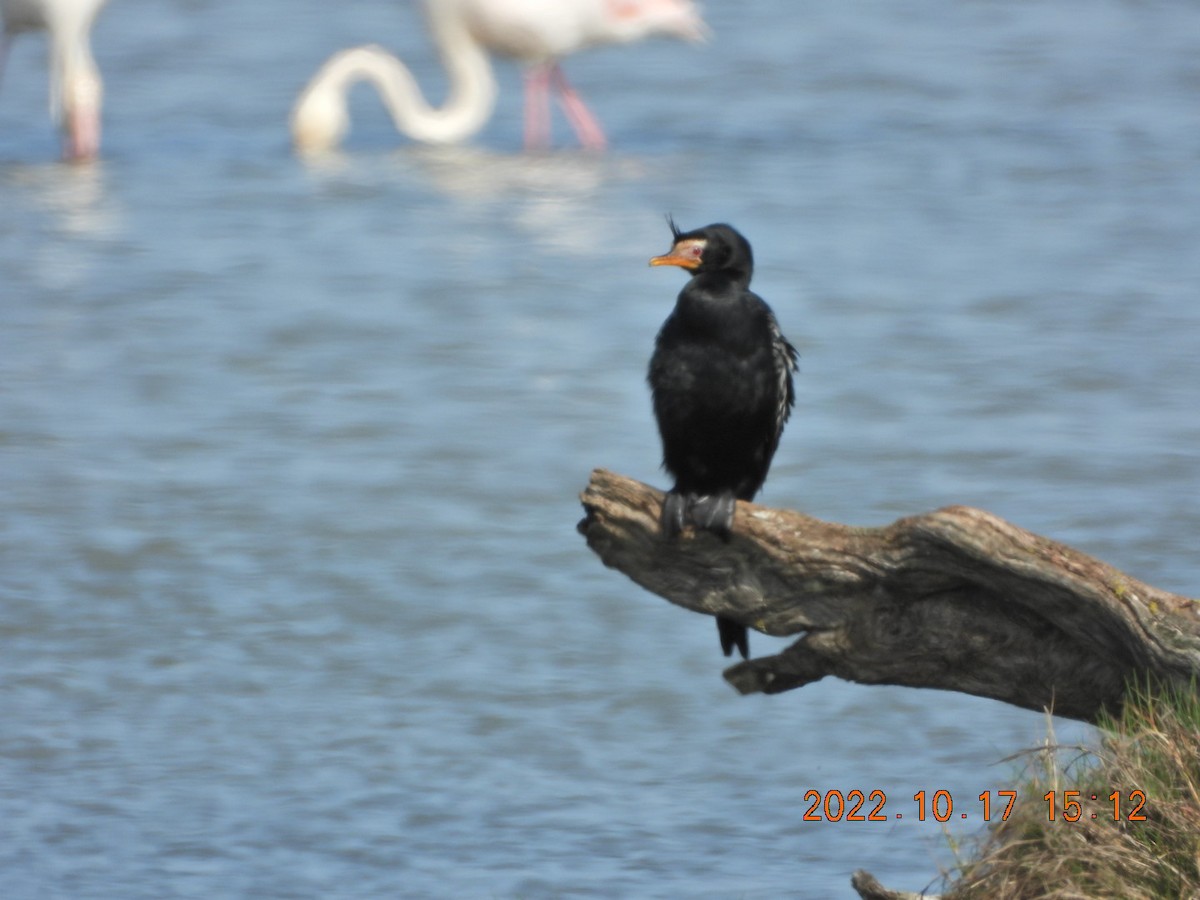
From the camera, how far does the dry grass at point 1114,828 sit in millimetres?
3834

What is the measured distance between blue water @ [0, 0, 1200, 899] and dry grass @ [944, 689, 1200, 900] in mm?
922

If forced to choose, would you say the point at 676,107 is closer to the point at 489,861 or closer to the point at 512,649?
→ the point at 512,649

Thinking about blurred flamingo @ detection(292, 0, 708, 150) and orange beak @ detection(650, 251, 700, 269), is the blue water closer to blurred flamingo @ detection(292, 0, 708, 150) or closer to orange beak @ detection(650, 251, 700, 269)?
blurred flamingo @ detection(292, 0, 708, 150)

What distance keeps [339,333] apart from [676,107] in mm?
5776

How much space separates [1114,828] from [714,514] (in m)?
0.95

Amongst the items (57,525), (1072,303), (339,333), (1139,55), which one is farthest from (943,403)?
(1139,55)

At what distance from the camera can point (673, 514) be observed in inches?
170

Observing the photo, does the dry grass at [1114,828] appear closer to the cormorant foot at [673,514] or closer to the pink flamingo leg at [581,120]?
the cormorant foot at [673,514]

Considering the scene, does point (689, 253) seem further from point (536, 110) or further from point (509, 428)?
point (536, 110)

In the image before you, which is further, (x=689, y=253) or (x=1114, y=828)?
(x=689, y=253)

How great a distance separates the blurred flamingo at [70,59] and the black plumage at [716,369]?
390 inches

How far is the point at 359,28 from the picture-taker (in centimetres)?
1805
